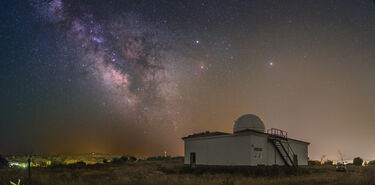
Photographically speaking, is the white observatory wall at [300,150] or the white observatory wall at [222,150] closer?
the white observatory wall at [222,150]

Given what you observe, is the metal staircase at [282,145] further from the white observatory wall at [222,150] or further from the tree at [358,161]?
the tree at [358,161]

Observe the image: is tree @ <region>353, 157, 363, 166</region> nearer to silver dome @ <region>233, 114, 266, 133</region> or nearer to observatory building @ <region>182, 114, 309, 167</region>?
observatory building @ <region>182, 114, 309, 167</region>

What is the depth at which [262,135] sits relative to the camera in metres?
26.1

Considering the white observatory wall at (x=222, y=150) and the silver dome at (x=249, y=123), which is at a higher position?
the silver dome at (x=249, y=123)

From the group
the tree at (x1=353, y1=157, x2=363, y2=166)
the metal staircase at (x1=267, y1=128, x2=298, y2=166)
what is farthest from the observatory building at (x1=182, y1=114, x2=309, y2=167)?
the tree at (x1=353, y1=157, x2=363, y2=166)

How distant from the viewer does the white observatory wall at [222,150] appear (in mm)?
24766

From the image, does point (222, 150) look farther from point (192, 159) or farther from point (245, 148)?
point (192, 159)

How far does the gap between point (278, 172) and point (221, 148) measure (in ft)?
19.4

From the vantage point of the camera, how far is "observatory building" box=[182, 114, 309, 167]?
24.8 m

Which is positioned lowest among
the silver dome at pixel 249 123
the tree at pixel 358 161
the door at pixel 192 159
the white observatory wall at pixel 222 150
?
the tree at pixel 358 161

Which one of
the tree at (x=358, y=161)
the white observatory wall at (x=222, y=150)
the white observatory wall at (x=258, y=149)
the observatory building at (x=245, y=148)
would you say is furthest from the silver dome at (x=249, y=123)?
the tree at (x=358, y=161)

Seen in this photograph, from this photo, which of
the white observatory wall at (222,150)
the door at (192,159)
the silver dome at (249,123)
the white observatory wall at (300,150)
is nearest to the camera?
the white observatory wall at (222,150)

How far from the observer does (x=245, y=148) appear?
24766 millimetres

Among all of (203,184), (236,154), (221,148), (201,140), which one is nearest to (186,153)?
(201,140)
